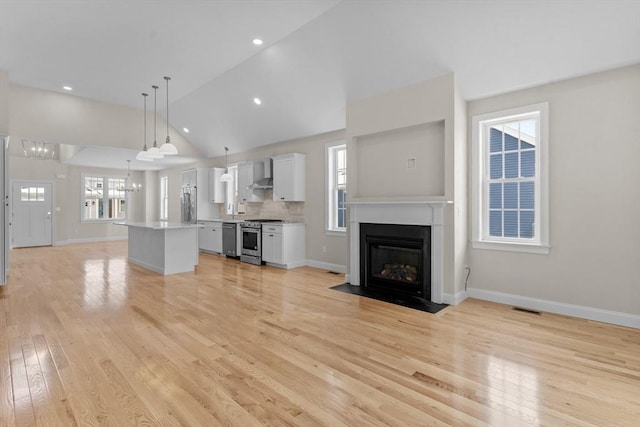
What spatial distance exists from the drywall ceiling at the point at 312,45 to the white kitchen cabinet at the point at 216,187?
2.93 metres

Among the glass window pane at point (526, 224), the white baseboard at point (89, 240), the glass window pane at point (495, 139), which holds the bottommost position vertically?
the white baseboard at point (89, 240)

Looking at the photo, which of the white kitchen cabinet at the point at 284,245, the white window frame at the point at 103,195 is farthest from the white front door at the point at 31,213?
the white kitchen cabinet at the point at 284,245

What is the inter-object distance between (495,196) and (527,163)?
1.76 ft

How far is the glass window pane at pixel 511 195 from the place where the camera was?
13.6 ft

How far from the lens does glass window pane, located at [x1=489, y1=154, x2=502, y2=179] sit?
4246mm

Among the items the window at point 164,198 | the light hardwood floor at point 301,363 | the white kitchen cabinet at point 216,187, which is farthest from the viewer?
the window at point 164,198

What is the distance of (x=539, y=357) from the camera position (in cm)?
269

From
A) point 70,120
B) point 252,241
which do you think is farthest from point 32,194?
point 252,241

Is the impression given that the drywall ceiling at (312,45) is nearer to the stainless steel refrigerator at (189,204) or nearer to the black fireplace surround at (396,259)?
the black fireplace surround at (396,259)

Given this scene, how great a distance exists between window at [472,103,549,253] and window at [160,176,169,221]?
10.3 metres

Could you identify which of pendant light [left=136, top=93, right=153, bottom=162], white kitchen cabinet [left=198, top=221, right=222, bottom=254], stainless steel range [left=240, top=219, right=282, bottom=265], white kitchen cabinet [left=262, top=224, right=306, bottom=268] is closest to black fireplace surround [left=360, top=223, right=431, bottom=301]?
white kitchen cabinet [left=262, top=224, right=306, bottom=268]

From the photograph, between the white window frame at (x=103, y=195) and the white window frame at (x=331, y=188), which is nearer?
the white window frame at (x=331, y=188)

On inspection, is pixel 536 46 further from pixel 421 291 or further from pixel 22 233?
pixel 22 233

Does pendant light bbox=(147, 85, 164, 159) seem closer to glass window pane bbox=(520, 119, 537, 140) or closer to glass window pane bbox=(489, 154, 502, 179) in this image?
glass window pane bbox=(489, 154, 502, 179)
